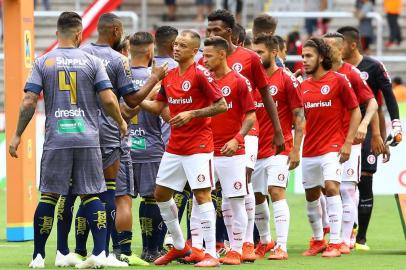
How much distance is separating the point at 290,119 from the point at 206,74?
6.00 feet

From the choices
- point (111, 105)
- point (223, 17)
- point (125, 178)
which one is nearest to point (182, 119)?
point (111, 105)

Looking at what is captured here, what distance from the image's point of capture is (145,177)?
1254 cm

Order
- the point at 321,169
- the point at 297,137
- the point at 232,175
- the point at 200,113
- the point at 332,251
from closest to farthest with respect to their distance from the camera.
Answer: the point at 200,113 → the point at 232,175 → the point at 297,137 → the point at 332,251 → the point at 321,169

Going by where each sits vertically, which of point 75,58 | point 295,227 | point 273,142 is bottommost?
point 295,227

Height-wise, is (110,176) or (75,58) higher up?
(75,58)

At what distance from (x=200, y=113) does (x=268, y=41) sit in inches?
71.4

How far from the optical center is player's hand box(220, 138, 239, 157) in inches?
454

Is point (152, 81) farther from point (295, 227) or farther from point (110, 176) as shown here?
point (295, 227)

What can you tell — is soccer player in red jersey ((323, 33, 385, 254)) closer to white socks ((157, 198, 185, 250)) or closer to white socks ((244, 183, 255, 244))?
white socks ((244, 183, 255, 244))

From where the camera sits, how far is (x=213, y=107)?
11.3 m

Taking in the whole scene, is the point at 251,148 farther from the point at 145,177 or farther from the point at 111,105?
the point at 111,105

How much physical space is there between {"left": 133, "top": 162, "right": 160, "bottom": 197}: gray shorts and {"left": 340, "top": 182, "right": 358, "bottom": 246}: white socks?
2.12 metres

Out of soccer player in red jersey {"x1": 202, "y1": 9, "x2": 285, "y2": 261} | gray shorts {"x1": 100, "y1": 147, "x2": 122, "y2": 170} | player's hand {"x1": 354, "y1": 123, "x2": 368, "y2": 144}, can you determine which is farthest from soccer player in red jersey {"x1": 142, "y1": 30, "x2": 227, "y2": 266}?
player's hand {"x1": 354, "y1": 123, "x2": 368, "y2": 144}

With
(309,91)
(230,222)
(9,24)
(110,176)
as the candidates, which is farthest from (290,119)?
(9,24)
